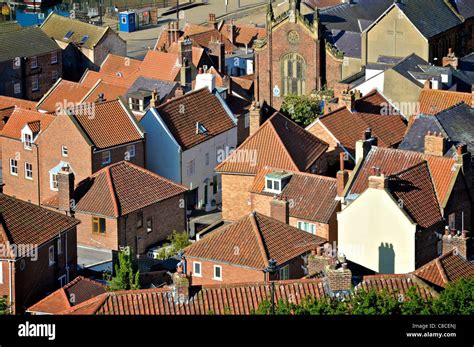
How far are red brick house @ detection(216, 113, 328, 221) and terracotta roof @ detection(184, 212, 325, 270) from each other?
1384cm

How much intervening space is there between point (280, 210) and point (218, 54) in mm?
41733

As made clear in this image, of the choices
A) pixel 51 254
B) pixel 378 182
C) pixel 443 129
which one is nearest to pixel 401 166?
pixel 378 182

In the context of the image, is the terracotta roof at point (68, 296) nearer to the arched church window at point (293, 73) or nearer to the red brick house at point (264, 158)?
the red brick house at point (264, 158)

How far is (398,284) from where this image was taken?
33062 mm

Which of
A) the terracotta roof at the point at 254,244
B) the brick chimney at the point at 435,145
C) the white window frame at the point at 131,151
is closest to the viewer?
the terracotta roof at the point at 254,244

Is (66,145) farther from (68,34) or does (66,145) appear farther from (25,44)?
(68,34)

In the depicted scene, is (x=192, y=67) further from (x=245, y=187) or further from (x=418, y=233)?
(x=418, y=233)

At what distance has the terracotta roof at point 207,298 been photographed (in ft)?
103

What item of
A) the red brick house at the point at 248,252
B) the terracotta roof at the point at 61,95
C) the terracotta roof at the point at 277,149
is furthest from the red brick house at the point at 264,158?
the terracotta roof at the point at 61,95

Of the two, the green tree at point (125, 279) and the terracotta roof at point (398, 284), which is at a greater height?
the terracotta roof at point (398, 284)

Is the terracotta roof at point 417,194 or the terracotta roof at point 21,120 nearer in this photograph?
the terracotta roof at point 417,194

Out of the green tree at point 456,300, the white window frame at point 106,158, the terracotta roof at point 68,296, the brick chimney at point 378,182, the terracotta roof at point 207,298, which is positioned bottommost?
the terracotta roof at point 68,296

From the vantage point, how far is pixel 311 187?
53688 mm

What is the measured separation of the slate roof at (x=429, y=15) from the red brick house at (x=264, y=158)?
26.8 m
